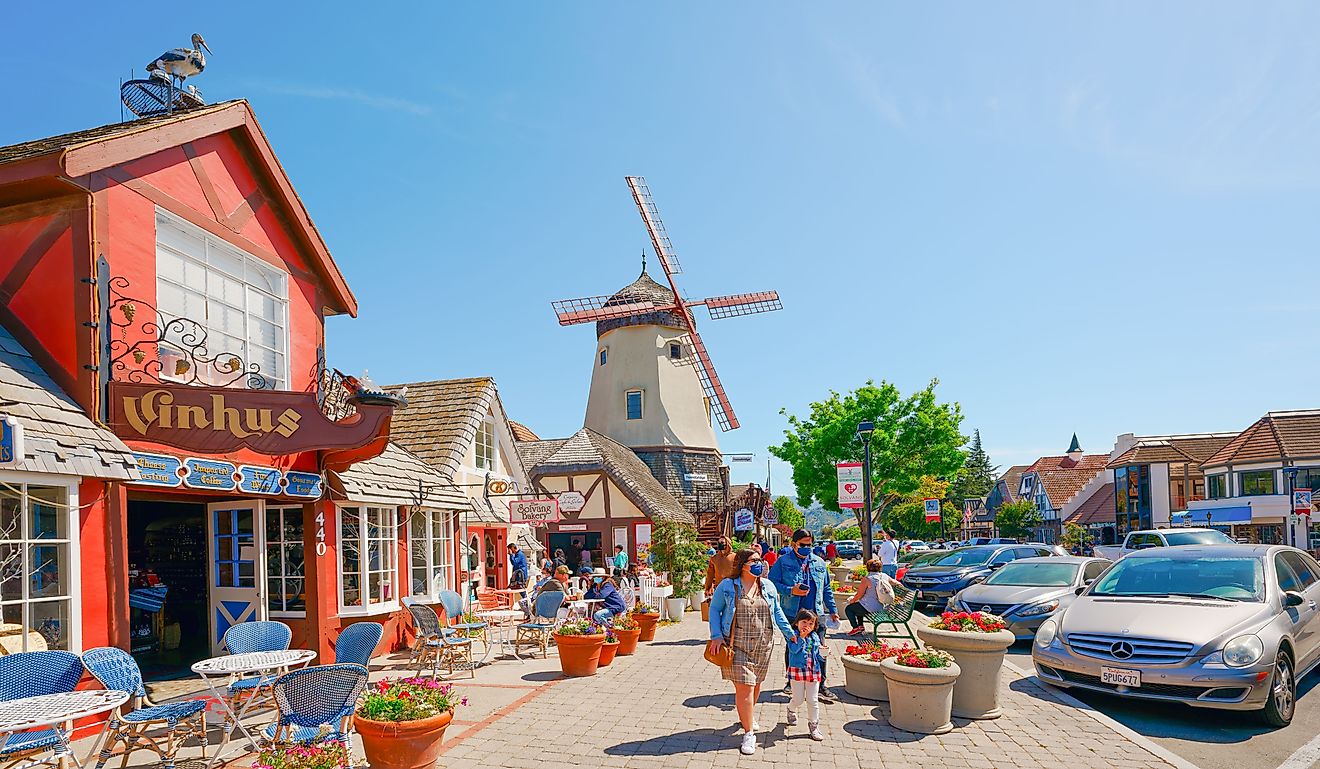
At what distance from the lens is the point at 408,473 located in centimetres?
1324

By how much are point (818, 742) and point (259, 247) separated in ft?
28.4

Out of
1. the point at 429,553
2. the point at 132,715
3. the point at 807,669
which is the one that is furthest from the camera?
the point at 429,553

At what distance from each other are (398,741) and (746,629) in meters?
2.90

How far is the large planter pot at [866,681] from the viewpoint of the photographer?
884cm

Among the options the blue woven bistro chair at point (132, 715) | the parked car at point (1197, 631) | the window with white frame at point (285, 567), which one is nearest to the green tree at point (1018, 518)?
the parked car at point (1197, 631)

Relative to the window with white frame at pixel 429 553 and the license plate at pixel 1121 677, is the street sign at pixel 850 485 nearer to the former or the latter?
the window with white frame at pixel 429 553

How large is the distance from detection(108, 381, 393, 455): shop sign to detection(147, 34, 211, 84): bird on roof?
235 inches

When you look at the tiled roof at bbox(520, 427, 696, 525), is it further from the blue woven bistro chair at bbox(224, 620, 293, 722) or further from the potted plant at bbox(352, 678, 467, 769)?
the potted plant at bbox(352, 678, 467, 769)

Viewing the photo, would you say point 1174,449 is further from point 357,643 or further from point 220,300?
point 220,300

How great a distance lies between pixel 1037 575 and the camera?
47.0 ft

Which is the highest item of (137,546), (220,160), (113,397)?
(220,160)

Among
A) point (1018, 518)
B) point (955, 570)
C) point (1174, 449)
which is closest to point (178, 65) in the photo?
point (955, 570)

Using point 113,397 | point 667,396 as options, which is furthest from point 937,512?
point 113,397

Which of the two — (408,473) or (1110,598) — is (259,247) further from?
(1110,598)
